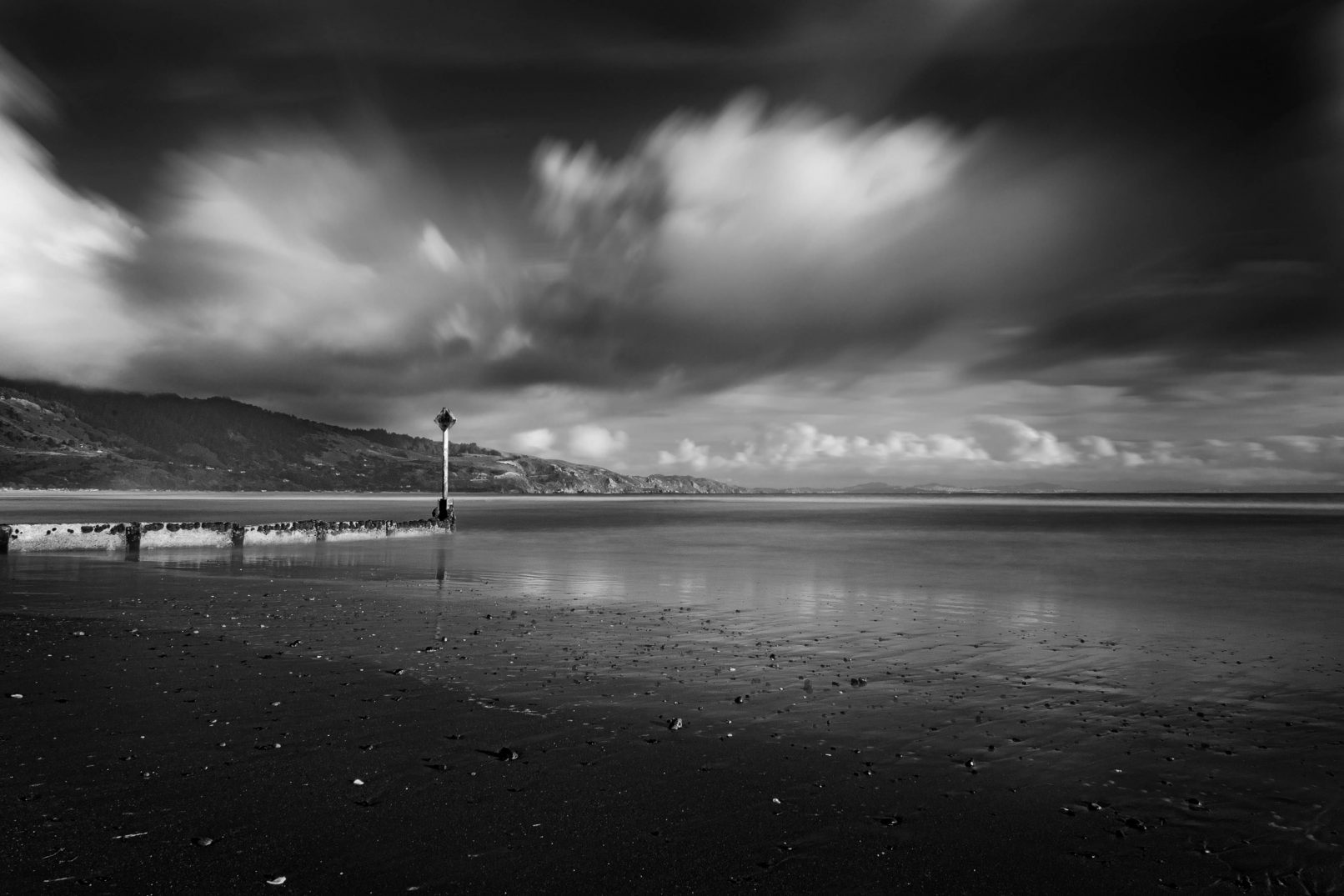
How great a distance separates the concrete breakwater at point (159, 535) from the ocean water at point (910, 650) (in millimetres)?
2004

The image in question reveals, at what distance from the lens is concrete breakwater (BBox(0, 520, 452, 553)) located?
35.9 meters

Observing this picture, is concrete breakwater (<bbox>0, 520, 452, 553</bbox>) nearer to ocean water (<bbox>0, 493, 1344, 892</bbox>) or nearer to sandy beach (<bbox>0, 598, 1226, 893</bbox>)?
ocean water (<bbox>0, 493, 1344, 892</bbox>)

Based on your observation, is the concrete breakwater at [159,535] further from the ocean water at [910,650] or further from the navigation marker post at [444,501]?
the navigation marker post at [444,501]

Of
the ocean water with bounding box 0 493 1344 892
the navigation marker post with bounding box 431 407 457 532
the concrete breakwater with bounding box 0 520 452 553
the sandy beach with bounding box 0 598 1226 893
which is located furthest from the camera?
the navigation marker post with bounding box 431 407 457 532

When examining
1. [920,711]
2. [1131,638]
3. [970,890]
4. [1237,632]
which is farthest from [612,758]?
→ [1237,632]

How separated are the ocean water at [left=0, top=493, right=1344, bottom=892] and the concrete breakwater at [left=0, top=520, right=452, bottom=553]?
2.00m

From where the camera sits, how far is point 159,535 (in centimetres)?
3975

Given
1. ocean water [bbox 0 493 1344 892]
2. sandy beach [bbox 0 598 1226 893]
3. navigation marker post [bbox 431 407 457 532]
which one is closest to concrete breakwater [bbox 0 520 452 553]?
ocean water [bbox 0 493 1344 892]

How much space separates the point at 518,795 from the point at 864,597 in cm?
1929

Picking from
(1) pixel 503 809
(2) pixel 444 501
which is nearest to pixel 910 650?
(1) pixel 503 809

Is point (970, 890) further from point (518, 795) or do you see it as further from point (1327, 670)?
point (1327, 670)

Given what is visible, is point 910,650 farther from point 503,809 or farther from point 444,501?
point 444,501

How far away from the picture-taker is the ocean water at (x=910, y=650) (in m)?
8.27

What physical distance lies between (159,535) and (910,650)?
4018cm
